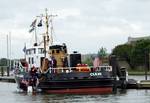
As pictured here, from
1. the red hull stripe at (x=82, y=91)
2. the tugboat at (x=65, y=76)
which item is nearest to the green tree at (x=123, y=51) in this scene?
the tugboat at (x=65, y=76)

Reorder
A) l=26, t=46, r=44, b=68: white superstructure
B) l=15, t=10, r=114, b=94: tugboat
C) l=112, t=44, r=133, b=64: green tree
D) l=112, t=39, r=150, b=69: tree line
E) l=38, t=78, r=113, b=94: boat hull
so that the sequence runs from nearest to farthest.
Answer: l=15, t=10, r=114, b=94: tugboat < l=38, t=78, r=113, b=94: boat hull < l=26, t=46, r=44, b=68: white superstructure < l=112, t=39, r=150, b=69: tree line < l=112, t=44, r=133, b=64: green tree

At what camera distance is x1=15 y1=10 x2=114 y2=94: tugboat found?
50156 mm

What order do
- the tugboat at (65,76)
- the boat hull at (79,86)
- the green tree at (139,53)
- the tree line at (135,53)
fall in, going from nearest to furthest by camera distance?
the tugboat at (65,76) < the boat hull at (79,86) < the green tree at (139,53) < the tree line at (135,53)

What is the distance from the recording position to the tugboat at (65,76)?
50.2 m

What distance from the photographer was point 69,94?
50219mm

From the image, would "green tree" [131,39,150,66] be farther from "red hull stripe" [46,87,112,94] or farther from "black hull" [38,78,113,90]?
"black hull" [38,78,113,90]

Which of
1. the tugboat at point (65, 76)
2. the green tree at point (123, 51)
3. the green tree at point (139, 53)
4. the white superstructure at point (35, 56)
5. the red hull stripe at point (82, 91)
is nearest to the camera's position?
the tugboat at point (65, 76)

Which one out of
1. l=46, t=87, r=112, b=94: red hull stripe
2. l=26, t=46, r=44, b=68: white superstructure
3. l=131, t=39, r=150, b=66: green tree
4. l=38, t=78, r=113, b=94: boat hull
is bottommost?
l=46, t=87, r=112, b=94: red hull stripe

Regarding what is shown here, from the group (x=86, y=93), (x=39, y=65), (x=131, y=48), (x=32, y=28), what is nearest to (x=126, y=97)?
(x=86, y=93)

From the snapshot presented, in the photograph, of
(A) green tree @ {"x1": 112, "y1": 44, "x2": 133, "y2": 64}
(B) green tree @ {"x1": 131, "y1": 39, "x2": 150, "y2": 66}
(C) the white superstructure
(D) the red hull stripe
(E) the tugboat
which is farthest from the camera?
(A) green tree @ {"x1": 112, "y1": 44, "x2": 133, "y2": 64}

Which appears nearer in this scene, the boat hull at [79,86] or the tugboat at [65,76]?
the tugboat at [65,76]

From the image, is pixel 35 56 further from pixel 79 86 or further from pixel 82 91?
pixel 82 91

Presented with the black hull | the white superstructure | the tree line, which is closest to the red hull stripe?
the black hull

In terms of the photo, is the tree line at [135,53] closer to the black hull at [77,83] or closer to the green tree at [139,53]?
the green tree at [139,53]
